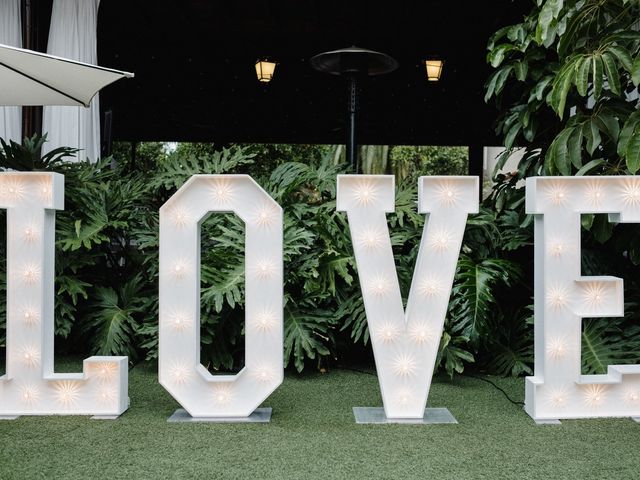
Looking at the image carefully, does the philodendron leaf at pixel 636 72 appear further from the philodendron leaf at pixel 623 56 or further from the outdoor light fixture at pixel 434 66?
the outdoor light fixture at pixel 434 66

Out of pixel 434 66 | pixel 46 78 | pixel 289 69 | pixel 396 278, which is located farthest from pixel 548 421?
pixel 289 69

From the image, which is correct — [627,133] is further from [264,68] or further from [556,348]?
[264,68]

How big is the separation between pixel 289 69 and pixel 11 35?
414 cm

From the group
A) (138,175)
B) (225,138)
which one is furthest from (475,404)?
(225,138)

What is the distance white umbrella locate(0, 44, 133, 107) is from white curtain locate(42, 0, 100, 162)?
1555 millimetres

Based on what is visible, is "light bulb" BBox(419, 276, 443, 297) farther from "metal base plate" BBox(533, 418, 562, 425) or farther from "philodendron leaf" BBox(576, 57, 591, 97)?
"philodendron leaf" BBox(576, 57, 591, 97)

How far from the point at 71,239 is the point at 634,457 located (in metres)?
2.49

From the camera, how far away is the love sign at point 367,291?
2.11 meters

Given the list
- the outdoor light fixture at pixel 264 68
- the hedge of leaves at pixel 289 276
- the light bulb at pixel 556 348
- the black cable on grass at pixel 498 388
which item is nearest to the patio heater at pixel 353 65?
the hedge of leaves at pixel 289 276

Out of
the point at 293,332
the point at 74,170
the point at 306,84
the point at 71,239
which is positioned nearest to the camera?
the point at 293,332

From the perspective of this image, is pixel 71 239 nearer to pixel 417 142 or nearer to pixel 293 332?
pixel 293 332

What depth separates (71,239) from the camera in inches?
114

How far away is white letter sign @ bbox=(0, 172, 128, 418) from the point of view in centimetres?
212

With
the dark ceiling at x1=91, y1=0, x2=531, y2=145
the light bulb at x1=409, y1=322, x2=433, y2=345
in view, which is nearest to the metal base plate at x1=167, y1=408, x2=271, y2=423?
the light bulb at x1=409, y1=322, x2=433, y2=345
